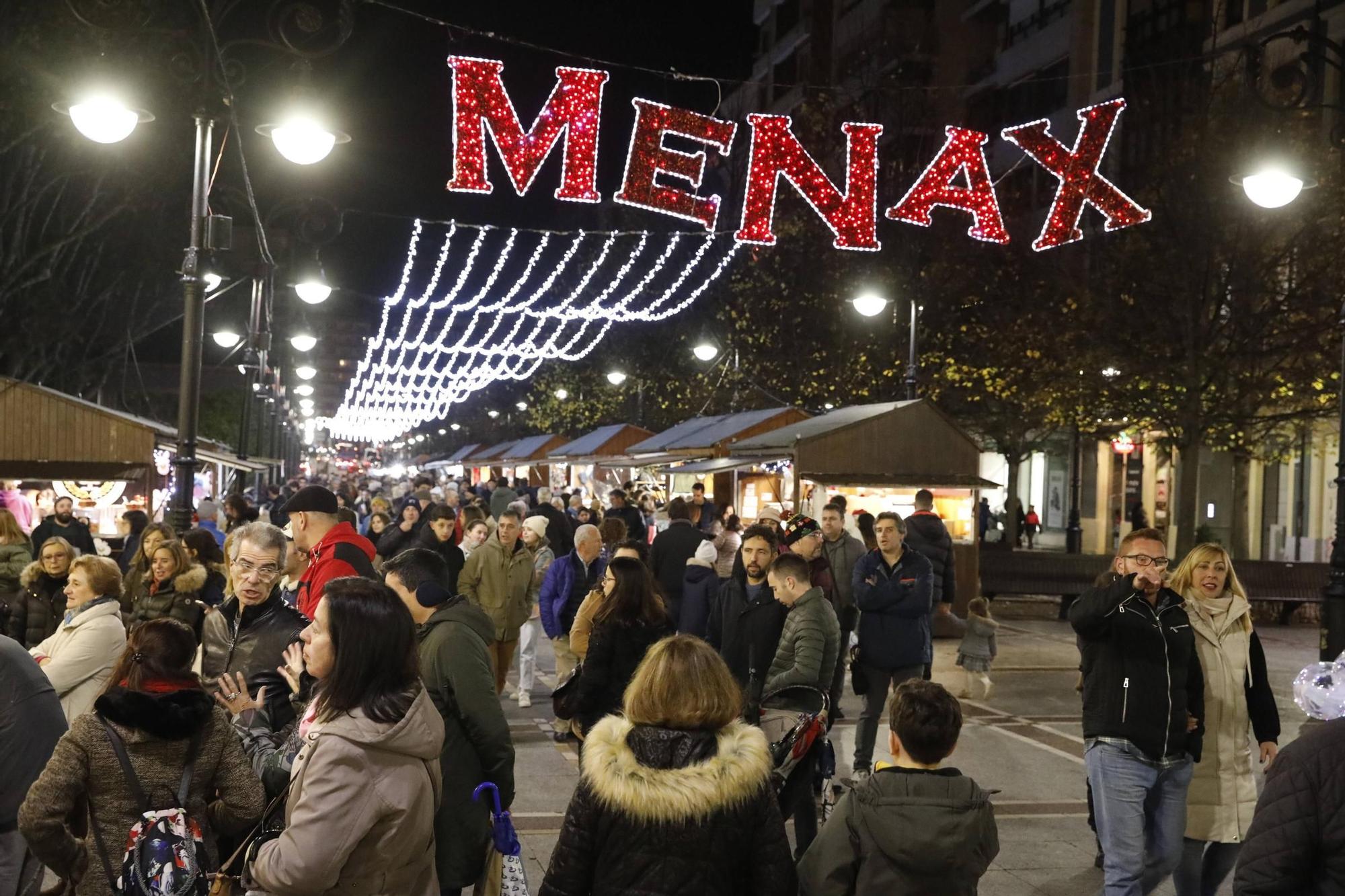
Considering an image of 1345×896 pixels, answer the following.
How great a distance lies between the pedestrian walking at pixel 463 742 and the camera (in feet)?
15.8

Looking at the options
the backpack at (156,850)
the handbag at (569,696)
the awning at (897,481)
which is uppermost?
the awning at (897,481)

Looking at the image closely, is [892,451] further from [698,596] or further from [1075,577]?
[698,596]

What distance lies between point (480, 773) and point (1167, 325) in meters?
19.8

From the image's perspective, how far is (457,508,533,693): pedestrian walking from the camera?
11422 millimetres

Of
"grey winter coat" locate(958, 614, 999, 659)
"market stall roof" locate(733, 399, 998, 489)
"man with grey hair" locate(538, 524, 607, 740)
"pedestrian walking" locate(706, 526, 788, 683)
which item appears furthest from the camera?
"market stall roof" locate(733, 399, 998, 489)

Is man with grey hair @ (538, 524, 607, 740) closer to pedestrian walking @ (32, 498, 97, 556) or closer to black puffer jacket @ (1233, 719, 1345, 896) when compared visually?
pedestrian walking @ (32, 498, 97, 556)

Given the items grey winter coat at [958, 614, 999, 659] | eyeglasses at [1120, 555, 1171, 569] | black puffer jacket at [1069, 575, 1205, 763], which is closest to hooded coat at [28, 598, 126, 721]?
black puffer jacket at [1069, 575, 1205, 763]

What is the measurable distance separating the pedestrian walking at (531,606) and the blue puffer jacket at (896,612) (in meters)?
2.99

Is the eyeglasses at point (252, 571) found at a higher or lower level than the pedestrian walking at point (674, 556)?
higher

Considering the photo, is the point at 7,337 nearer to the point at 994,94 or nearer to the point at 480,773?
the point at 480,773

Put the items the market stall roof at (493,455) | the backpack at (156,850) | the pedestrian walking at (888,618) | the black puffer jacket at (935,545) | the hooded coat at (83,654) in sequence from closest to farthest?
the backpack at (156,850) → the hooded coat at (83,654) → the pedestrian walking at (888,618) → the black puffer jacket at (935,545) → the market stall roof at (493,455)

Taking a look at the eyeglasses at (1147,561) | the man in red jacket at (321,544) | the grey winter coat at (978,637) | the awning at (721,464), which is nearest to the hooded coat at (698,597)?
the grey winter coat at (978,637)

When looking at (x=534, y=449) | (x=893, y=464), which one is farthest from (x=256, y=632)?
(x=534, y=449)

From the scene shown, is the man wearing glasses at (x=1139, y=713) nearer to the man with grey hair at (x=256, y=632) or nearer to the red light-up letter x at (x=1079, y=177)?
the man with grey hair at (x=256, y=632)
